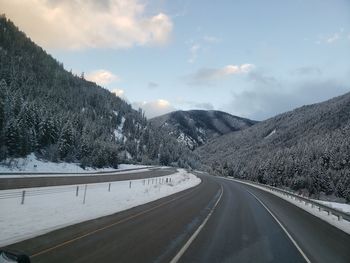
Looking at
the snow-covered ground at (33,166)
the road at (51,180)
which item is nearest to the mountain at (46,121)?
the snow-covered ground at (33,166)

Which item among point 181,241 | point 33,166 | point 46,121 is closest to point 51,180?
point 181,241

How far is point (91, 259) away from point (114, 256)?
0.64m

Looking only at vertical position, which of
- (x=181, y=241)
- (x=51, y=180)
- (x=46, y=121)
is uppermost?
(x=46, y=121)

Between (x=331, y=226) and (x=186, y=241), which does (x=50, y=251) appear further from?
(x=331, y=226)

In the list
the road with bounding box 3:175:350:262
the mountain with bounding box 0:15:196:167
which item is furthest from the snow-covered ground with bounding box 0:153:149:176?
the road with bounding box 3:175:350:262

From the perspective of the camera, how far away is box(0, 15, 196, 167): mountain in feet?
234

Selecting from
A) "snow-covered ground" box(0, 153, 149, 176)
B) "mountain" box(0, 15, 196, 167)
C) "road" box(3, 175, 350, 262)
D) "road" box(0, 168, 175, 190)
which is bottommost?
"road" box(3, 175, 350, 262)

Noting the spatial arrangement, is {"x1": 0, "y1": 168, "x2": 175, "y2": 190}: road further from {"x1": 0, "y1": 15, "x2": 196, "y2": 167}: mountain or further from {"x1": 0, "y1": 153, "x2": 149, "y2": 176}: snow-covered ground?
{"x1": 0, "y1": 15, "x2": 196, "y2": 167}: mountain

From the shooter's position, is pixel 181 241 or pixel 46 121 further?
pixel 46 121

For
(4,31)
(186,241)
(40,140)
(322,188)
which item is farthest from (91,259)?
(4,31)

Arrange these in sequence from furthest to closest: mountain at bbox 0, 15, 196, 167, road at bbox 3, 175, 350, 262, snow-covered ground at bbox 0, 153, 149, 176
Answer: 1. mountain at bbox 0, 15, 196, 167
2. snow-covered ground at bbox 0, 153, 149, 176
3. road at bbox 3, 175, 350, 262

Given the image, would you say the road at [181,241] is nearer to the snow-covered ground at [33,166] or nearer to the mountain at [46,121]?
the snow-covered ground at [33,166]

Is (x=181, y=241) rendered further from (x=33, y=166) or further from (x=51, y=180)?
(x=33, y=166)

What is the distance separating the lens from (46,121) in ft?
278
